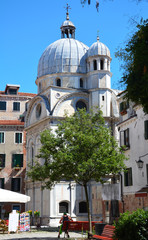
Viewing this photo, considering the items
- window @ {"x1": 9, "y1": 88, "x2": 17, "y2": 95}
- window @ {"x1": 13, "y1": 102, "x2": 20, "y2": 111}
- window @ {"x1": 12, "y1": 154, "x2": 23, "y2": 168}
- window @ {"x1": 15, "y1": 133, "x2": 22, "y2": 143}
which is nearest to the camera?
window @ {"x1": 12, "y1": 154, "x2": 23, "y2": 168}

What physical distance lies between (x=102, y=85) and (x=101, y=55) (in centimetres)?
364

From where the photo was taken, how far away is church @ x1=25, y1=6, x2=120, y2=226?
41531 mm

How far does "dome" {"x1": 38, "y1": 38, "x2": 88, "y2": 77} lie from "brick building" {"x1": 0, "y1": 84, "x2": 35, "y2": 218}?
6842 mm

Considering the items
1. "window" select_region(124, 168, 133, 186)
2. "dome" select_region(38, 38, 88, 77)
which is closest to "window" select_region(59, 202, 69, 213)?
"window" select_region(124, 168, 133, 186)

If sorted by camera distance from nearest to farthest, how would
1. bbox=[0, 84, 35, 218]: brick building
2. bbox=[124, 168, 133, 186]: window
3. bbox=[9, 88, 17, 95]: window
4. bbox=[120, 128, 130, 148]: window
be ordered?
1. bbox=[124, 168, 133, 186]: window
2. bbox=[120, 128, 130, 148]: window
3. bbox=[0, 84, 35, 218]: brick building
4. bbox=[9, 88, 17, 95]: window

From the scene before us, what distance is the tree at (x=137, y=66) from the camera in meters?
11.8

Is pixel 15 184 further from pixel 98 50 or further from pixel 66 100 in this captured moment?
pixel 98 50

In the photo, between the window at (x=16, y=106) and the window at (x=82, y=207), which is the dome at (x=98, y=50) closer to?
the window at (x=16, y=106)

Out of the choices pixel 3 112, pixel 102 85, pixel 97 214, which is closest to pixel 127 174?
pixel 97 214

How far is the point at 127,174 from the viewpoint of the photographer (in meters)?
27.5

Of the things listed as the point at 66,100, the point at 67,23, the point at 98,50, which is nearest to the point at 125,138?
the point at 66,100

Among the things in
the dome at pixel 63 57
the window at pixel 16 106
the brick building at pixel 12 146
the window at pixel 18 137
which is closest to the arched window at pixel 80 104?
the dome at pixel 63 57

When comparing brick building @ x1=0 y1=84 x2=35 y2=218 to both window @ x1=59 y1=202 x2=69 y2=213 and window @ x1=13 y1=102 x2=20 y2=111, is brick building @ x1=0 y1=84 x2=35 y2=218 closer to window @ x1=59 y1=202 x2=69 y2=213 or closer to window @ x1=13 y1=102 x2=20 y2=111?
window @ x1=13 y1=102 x2=20 y2=111

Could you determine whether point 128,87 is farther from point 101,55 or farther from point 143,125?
point 101,55
